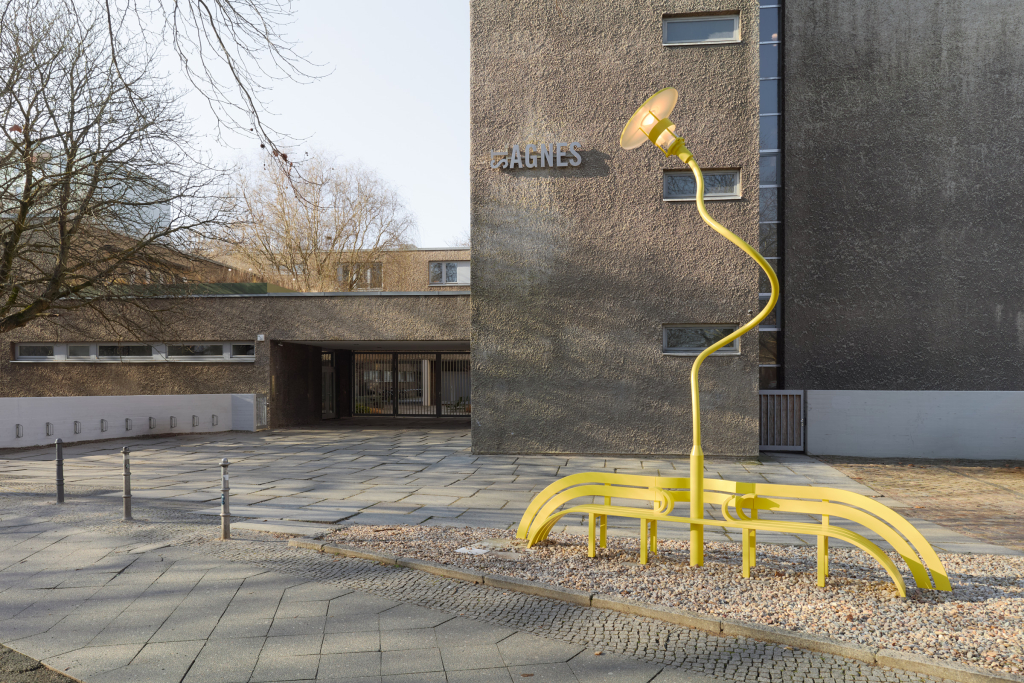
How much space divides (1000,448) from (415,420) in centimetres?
1646

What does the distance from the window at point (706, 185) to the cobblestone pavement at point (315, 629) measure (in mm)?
9904

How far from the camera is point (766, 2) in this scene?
55.3 ft

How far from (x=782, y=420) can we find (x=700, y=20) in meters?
8.49

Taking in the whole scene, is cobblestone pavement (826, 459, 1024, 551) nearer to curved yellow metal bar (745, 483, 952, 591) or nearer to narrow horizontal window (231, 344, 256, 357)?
curved yellow metal bar (745, 483, 952, 591)

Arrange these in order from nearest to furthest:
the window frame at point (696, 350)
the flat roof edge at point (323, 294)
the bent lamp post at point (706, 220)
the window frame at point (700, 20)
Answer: the bent lamp post at point (706, 220), the window frame at point (696, 350), the window frame at point (700, 20), the flat roof edge at point (323, 294)

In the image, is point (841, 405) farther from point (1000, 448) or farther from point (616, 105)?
point (616, 105)

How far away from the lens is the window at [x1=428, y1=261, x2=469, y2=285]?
36594 mm

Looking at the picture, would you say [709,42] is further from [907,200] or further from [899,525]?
[899,525]

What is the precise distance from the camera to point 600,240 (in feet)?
42.7

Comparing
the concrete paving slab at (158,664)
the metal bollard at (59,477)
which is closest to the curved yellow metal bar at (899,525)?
the concrete paving slab at (158,664)

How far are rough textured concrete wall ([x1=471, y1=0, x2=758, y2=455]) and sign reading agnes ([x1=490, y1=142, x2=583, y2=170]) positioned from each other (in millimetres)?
164

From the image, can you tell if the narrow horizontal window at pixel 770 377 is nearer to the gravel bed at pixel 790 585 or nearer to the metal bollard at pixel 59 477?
the gravel bed at pixel 790 585

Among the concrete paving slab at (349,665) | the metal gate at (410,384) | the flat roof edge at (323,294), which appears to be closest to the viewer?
the concrete paving slab at (349,665)

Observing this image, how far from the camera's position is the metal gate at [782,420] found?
557 inches
